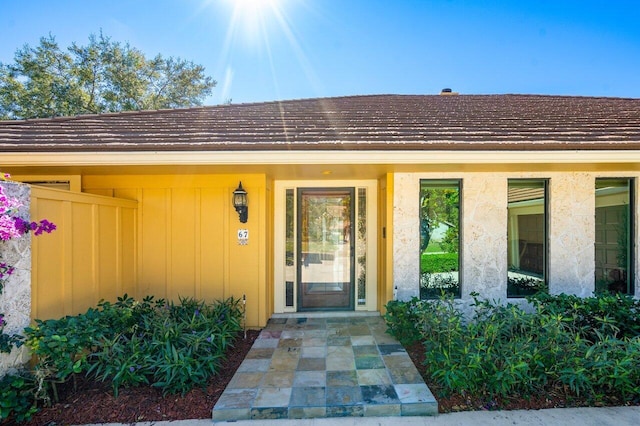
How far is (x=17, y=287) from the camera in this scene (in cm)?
301

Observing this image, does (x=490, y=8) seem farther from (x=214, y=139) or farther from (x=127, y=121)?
(x=127, y=121)

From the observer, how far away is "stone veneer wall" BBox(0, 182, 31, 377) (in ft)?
9.55

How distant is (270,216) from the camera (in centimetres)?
561

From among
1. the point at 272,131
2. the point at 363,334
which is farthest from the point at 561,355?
the point at 272,131

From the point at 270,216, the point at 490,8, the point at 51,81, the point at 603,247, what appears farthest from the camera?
the point at 51,81

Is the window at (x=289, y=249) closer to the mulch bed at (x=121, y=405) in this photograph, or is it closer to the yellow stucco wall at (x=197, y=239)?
the yellow stucco wall at (x=197, y=239)

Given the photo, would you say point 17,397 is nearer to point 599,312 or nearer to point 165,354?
point 165,354

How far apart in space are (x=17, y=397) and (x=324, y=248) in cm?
435

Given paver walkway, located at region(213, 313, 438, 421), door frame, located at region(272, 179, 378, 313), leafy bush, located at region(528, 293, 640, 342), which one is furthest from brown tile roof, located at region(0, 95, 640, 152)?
paver walkway, located at region(213, 313, 438, 421)

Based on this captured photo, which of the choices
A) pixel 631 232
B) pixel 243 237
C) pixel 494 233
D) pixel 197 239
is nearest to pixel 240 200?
pixel 243 237

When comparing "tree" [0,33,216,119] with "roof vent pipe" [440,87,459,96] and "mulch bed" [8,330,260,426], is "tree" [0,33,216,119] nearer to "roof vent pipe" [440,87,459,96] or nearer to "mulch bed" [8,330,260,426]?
"roof vent pipe" [440,87,459,96]

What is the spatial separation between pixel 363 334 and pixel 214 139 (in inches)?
144

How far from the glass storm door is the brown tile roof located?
1.52 meters

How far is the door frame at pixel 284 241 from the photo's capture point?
578cm
